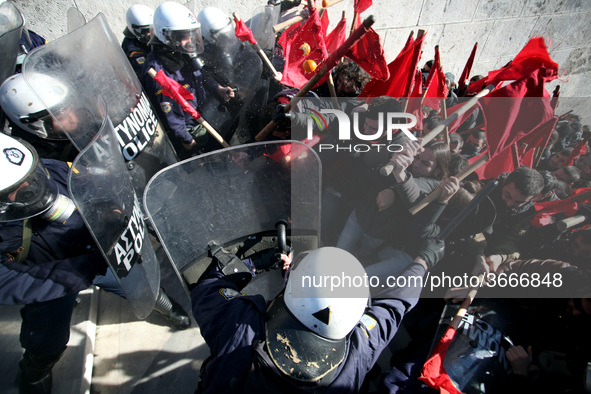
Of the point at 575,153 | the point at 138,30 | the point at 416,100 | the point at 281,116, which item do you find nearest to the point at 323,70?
the point at 281,116

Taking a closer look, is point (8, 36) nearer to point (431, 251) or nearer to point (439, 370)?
point (431, 251)

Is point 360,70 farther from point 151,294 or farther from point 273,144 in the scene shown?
point 151,294

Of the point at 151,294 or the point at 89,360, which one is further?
the point at 89,360

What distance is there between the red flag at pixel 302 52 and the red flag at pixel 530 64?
1720mm

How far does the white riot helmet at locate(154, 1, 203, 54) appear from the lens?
281cm

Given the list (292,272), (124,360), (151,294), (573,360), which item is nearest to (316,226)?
(292,272)

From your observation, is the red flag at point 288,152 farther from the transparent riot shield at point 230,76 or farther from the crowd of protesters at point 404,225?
the transparent riot shield at point 230,76

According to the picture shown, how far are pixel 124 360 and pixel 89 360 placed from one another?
0.25 m

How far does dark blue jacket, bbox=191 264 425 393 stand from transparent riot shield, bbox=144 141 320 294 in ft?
0.68

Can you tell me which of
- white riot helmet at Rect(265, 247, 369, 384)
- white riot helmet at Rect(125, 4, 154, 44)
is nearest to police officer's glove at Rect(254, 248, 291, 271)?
white riot helmet at Rect(265, 247, 369, 384)

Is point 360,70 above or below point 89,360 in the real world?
above

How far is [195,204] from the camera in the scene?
159 centimetres

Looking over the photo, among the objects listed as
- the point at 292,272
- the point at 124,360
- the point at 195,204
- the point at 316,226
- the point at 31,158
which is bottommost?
the point at 124,360

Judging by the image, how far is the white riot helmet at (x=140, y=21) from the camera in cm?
341
